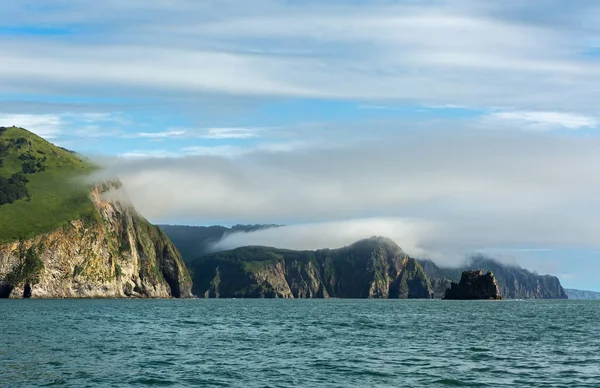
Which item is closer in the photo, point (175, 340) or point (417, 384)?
point (417, 384)

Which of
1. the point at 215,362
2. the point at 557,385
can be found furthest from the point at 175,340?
the point at 557,385

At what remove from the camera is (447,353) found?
81.3 meters

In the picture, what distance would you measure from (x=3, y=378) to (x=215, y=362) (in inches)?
789

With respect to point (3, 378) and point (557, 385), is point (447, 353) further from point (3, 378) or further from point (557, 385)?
point (3, 378)

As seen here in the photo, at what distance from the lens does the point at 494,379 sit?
6172 cm

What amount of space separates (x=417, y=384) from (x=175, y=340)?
44320 mm

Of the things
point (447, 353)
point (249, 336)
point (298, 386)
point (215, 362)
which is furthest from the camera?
point (249, 336)

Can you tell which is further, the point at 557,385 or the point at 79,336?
the point at 79,336

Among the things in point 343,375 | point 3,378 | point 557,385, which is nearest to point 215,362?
point 343,375

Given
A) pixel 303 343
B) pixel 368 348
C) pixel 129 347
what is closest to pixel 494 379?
pixel 368 348

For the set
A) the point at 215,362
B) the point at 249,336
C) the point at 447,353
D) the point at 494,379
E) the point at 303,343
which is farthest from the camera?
the point at 249,336

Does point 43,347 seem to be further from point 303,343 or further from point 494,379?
point 494,379

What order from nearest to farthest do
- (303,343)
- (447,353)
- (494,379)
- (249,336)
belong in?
(494,379) → (447,353) → (303,343) → (249,336)

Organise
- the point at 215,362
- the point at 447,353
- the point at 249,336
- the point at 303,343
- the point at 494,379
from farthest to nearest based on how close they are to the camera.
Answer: the point at 249,336 < the point at 303,343 < the point at 447,353 < the point at 215,362 < the point at 494,379
